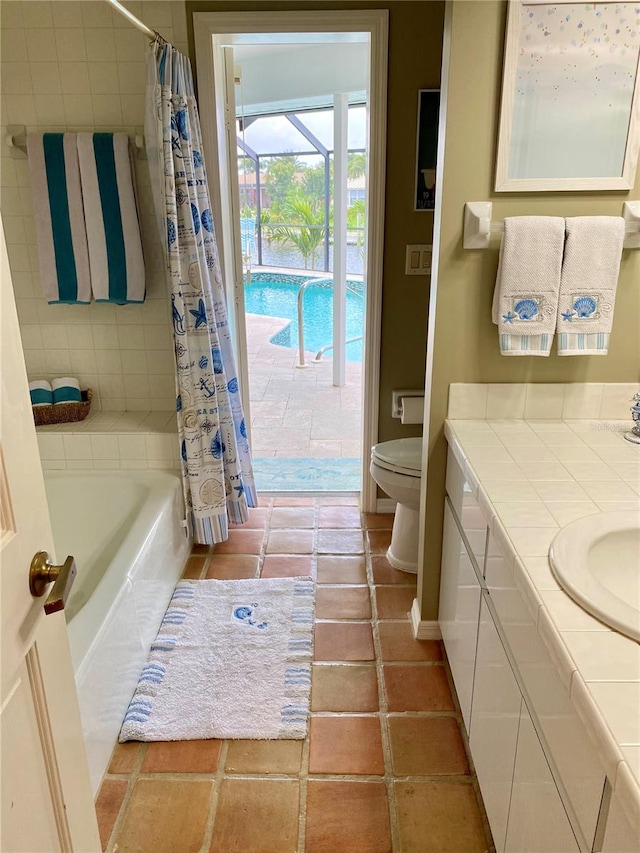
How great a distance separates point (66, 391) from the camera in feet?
9.48

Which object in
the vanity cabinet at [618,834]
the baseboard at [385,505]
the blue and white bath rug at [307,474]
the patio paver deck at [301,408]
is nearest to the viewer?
the vanity cabinet at [618,834]

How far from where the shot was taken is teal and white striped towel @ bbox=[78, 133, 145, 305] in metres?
2.55

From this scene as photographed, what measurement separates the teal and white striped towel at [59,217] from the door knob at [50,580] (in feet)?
6.48

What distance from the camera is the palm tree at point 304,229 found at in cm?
588

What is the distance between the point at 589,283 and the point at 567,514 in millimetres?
728

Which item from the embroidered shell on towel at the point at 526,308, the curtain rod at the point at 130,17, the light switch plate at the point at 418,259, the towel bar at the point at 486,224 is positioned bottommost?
the embroidered shell on towel at the point at 526,308

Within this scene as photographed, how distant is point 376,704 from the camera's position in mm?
2006

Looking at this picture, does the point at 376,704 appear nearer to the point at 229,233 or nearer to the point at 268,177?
the point at 229,233

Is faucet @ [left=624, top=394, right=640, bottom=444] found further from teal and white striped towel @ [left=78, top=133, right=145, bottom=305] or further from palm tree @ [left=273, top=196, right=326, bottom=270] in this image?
palm tree @ [left=273, top=196, right=326, bottom=270]

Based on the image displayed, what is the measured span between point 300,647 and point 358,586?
0.45m

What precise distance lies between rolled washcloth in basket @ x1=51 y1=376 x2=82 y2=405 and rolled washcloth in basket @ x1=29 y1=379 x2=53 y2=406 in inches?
0.9

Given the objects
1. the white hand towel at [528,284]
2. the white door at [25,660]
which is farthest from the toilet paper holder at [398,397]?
the white door at [25,660]

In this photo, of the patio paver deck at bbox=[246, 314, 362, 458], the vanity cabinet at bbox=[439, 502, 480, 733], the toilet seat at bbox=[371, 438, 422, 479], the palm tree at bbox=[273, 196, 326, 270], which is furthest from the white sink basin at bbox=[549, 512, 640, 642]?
the palm tree at bbox=[273, 196, 326, 270]

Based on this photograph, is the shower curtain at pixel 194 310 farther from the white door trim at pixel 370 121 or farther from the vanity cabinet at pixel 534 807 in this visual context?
the vanity cabinet at pixel 534 807
